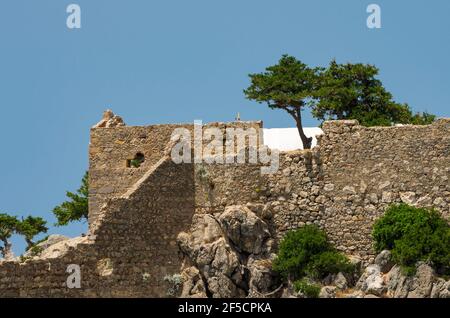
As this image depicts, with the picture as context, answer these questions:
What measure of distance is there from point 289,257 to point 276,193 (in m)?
2.10

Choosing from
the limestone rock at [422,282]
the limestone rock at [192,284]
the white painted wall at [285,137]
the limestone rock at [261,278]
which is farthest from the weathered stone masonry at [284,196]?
the white painted wall at [285,137]

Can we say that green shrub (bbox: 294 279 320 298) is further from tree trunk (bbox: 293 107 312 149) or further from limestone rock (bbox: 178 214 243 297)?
tree trunk (bbox: 293 107 312 149)

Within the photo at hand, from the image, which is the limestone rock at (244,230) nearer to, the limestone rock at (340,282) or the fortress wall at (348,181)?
the fortress wall at (348,181)

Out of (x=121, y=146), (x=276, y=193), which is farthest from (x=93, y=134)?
(x=276, y=193)

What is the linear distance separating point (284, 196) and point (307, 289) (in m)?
3.39

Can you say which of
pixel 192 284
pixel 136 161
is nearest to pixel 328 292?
pixel 192 284

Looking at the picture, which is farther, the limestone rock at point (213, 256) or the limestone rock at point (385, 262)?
the limestone rock at point (213, 256)

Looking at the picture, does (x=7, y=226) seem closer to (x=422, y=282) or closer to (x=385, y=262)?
(x=385, y=262)

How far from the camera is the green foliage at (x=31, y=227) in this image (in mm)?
77500

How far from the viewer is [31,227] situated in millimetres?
77875

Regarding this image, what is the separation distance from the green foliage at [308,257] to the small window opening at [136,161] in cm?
513

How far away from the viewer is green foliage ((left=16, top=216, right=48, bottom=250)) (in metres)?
77.5
